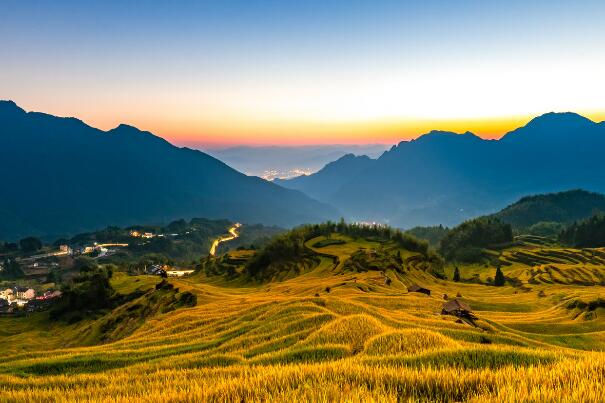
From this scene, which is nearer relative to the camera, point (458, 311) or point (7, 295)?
point (458, 311)

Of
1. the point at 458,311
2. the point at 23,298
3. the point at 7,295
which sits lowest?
the point at 23,298

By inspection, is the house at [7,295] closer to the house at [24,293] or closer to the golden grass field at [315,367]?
the house at [24,293]

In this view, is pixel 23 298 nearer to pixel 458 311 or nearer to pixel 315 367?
pixel 458 311

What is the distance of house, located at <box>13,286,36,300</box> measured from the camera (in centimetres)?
15875

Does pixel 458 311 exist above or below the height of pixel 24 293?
above

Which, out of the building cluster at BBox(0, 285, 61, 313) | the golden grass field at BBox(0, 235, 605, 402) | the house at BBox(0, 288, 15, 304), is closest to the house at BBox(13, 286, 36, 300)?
the building cluster at BBox(0, 285, 61, 313)

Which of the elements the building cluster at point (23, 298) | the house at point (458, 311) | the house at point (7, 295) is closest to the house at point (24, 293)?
the building cluster at point (23, 298)

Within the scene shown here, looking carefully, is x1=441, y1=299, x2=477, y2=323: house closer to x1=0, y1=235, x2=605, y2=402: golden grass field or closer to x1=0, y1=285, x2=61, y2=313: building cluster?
x1=0, y1=235, x2=605, y2=402: golden grass field

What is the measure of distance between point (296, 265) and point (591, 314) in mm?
79904

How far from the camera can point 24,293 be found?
162 m

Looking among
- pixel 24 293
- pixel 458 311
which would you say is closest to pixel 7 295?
pixel 24 293

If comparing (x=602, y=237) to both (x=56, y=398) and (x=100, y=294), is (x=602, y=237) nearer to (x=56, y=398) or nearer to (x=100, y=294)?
(x=100, y=294)

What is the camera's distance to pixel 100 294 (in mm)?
98250

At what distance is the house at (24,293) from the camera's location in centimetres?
15875
